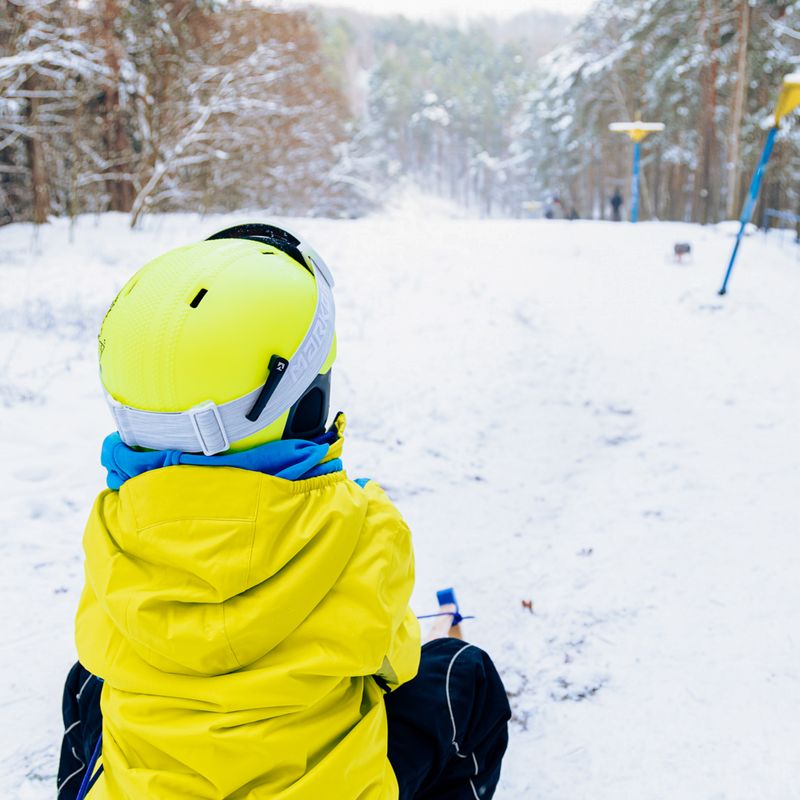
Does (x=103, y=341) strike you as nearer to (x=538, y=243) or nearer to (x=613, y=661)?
(x=613, y=661)

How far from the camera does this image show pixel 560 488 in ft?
15.6

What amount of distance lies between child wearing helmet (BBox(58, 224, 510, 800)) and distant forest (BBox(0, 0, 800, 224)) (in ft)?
30.0

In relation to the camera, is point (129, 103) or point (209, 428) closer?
point (209, 428)

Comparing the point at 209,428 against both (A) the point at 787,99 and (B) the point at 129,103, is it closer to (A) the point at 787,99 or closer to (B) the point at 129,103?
(A) the point at 787,99

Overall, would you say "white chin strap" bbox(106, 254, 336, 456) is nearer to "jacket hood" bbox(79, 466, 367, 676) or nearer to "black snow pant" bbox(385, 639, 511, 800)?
"jacket hood" bbox(79, 466, 367, 676)

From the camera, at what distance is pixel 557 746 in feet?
7.99

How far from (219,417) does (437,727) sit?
1016mm

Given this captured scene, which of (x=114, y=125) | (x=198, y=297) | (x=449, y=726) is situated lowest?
(x=449, y=726)

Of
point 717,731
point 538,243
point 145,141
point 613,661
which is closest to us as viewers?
point 717,731

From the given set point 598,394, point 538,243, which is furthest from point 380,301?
point 538,243

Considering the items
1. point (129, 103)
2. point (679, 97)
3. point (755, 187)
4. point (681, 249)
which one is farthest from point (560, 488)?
point (679, 97)

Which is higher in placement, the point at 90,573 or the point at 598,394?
the point at 90,573

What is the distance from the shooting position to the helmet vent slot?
49.8 inches

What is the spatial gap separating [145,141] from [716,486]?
14289 millimetres
